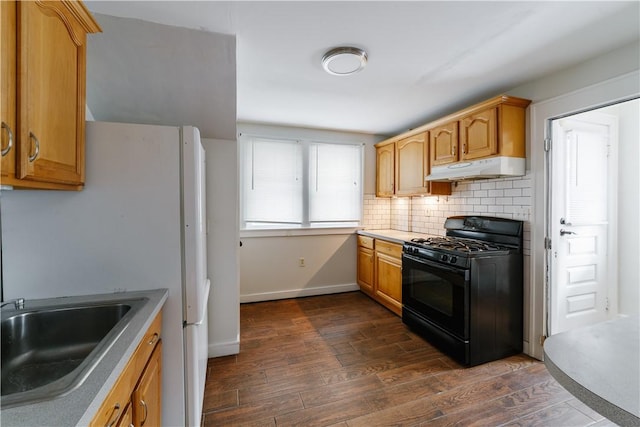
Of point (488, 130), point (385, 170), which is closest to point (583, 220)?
point (488, 130)

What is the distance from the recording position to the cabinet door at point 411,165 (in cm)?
315

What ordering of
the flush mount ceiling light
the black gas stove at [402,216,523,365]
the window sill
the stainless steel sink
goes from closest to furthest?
the stainless steel sink, the flush mount ceiling light, the black gas stove at [402,216,523,365], the window sill

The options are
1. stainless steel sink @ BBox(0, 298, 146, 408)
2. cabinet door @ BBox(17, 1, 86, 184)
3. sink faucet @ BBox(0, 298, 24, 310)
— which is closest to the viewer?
cabinet door @ BBox(17, 1, 86, 184)

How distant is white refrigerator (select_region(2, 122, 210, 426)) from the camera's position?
121 cm

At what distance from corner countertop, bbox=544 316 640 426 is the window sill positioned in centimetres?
311

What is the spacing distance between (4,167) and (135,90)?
4.08 ft

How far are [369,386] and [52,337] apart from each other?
1.82 meters

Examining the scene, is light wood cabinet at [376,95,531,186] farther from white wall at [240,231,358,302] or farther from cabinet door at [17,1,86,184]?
cabinet door at [17,1,86,184]

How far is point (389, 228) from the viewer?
429cm

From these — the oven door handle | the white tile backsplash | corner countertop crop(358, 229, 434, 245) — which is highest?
the white tile backsplash

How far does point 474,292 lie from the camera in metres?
2.17

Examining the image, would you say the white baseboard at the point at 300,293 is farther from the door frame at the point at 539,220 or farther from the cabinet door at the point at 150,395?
the cabinet door at the point at 150,395

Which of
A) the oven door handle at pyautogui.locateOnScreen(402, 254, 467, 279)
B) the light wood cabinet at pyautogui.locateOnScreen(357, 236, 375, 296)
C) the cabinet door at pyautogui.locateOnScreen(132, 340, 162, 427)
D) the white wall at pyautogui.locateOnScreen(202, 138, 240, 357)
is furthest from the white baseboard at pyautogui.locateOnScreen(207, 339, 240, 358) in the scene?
the light wood cabinet at pyautogui.locateOnScreen(357, 236, 375, 296)

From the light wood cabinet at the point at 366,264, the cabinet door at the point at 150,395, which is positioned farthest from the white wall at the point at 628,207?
the cabinet door at the point at 150,395
